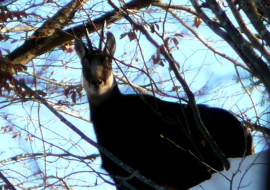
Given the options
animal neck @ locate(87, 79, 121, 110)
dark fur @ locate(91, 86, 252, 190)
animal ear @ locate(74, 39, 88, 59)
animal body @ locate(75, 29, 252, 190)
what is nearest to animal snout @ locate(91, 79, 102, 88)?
animal body @ locate(75, 29, 252, 190)

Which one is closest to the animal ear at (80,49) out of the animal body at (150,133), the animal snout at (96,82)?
the animal body at (150,133)

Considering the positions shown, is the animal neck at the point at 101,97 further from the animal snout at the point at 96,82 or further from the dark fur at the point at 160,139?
the animal snout at the point at 96,82

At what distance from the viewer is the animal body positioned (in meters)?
4.80

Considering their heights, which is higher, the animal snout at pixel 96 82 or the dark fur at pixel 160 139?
the animal snout at pixel 96 82

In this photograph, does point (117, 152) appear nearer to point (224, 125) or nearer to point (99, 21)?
point (224, 125)

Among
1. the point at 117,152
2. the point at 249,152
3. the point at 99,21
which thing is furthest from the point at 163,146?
the point at 99,21

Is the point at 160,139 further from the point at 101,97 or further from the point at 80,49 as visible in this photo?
the point at 80,49

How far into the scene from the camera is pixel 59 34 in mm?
6262

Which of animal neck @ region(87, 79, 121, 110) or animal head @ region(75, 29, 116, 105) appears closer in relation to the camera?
animal head @ region(75, 29, 116, 105)

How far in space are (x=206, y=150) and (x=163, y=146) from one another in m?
0.52

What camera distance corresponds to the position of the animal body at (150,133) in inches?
189

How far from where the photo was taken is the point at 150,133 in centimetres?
510

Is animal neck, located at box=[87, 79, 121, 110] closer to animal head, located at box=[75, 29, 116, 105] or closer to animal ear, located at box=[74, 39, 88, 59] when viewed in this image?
animal head, located at box=[75, 29, 116, 105]

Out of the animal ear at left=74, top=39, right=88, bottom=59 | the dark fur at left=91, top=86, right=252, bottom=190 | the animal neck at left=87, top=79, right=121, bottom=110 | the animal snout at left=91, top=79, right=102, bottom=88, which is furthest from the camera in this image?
the animal ear at left=74, top=39, right=88, bottom=59
